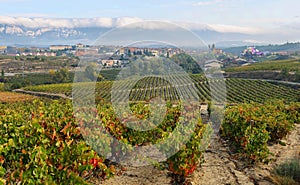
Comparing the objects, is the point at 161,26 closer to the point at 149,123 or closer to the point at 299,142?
the point at 149,123

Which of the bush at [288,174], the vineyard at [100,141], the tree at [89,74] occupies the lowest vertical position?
the bush at [288,174]

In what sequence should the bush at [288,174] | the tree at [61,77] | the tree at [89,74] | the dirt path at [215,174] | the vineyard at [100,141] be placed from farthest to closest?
1. the tree at [61,77]
2. the tree at [89,74]
3. the dirt path at [215,174]
4. the bush at [288,174]
5. the vineyard at [100,141]

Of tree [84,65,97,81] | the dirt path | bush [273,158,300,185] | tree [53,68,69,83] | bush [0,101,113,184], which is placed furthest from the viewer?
tree [53,68,69,83]

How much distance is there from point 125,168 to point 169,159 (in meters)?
1.30

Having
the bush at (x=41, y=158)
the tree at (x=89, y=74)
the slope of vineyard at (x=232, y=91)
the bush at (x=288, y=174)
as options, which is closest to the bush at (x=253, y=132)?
the bush at (x=288, y=174)

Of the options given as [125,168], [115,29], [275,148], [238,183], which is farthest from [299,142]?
[115,29]

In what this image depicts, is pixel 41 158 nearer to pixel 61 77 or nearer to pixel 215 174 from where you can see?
pixel 215 174

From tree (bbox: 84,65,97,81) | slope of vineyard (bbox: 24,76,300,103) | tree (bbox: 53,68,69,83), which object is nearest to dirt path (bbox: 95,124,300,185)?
tree (bbox: 84,65,97,81)

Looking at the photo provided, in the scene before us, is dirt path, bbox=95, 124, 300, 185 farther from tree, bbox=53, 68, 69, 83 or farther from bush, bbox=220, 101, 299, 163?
tree, bbox=53, 68, 69, 83

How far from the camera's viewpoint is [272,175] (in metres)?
5.90

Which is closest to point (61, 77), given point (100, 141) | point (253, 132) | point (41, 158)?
point (253, 132)

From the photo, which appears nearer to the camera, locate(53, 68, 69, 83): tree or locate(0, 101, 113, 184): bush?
locate(0, 101, 113, 184): bush

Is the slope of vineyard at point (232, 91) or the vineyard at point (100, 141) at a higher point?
the vineyard at point (100, 141)

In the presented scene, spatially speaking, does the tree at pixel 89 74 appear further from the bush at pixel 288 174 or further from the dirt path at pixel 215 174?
the bush at pixel 288 174
